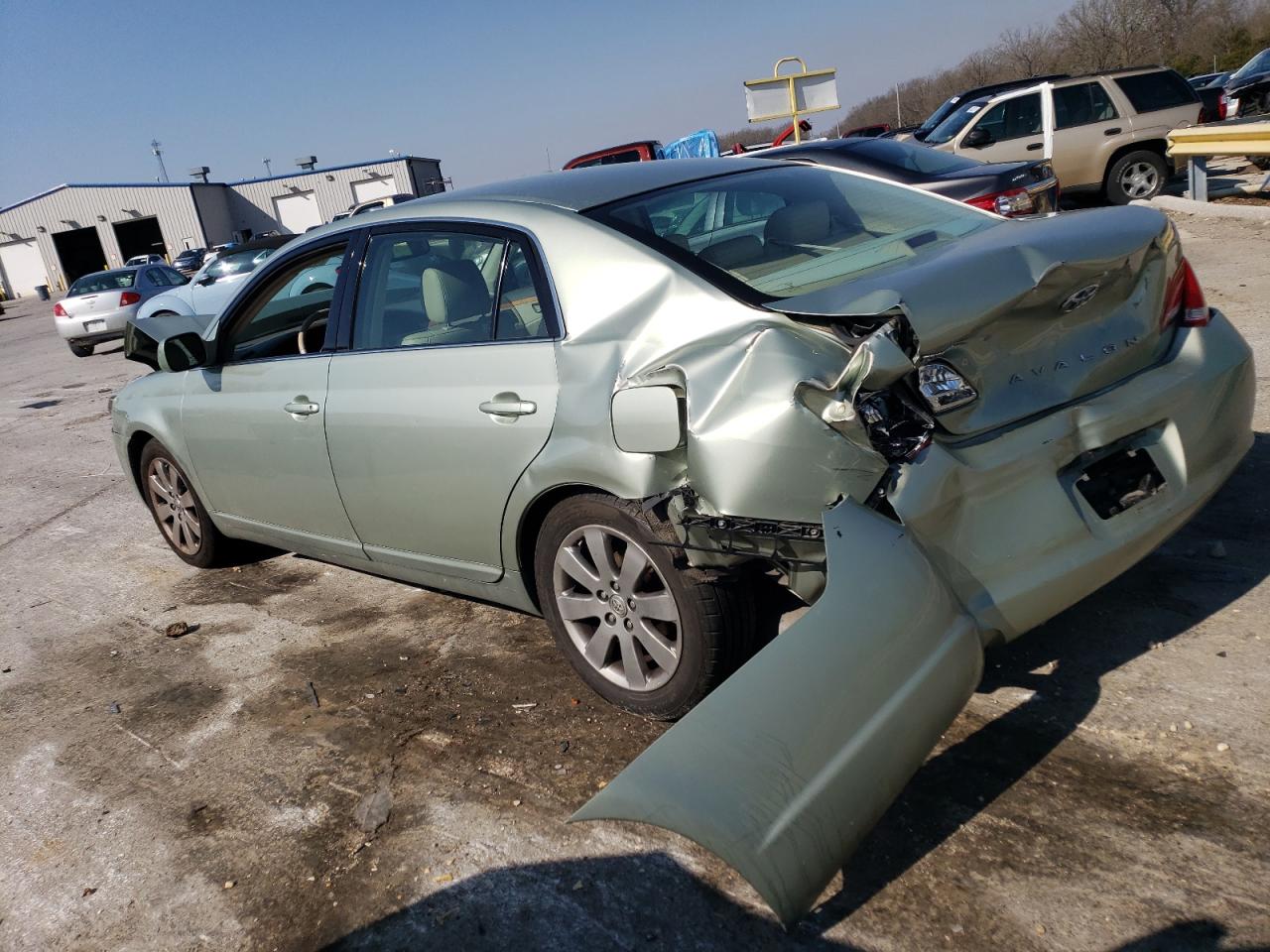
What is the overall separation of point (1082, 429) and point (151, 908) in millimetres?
2859

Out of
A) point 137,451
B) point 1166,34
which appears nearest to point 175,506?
point 137,451

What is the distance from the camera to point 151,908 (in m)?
2.88

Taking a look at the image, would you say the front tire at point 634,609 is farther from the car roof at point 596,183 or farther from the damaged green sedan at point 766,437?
the car roof at point 596,183

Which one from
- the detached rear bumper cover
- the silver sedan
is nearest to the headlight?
the detached rear bumper cover

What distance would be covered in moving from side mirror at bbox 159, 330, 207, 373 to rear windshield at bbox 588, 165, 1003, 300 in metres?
2.32

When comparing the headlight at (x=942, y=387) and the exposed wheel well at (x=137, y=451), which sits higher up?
the headlight at (x=942, y=387)

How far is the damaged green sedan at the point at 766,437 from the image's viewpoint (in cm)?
238

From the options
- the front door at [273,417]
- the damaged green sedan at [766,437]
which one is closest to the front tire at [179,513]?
the front door at [273,417]

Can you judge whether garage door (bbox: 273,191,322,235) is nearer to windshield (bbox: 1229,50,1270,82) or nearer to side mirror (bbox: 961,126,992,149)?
windshield (bbox: 1229,50,1270,82)

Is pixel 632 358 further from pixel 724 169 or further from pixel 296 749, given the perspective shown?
pixel 296 749

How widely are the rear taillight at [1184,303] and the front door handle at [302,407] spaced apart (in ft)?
9.98

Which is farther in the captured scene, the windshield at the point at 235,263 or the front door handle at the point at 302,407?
the windshield at the point at 235,263

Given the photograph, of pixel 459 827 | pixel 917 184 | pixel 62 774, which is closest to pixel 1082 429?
pixel 459 827

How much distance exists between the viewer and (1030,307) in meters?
2.84
